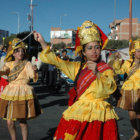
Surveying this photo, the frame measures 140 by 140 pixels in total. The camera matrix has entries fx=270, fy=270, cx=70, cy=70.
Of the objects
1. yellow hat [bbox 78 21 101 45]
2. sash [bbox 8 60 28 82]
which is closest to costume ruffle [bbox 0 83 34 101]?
sash [bbox 8 60 28 82]

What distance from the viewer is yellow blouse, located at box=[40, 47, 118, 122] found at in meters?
2.82

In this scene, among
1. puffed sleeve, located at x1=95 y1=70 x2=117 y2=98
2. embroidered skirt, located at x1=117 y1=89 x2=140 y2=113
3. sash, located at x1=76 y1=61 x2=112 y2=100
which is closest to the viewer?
puffed sleeve, located at x1=95 y1=70 x2=117 y2=98

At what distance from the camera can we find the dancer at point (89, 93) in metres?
2.82

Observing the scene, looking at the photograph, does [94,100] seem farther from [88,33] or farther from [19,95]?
[19,95]

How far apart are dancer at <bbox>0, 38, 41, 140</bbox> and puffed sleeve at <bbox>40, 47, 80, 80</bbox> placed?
1.55 metres

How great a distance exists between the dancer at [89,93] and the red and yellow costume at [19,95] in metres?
1.57

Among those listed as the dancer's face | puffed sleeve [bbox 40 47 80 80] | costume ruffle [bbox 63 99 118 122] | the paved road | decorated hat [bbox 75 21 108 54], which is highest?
decorated hat [bbox 75 21 108 54]

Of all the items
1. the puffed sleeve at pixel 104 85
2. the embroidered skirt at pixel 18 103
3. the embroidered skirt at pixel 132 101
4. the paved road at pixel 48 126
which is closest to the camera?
the puffed sleeve at pixel 104 85

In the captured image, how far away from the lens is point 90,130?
2.83 m

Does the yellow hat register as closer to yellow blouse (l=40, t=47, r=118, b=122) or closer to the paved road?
yellow blouse (l=40, t=47, r=118, b=122)

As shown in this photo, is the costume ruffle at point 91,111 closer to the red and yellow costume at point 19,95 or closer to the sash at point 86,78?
the sash at point 86,78

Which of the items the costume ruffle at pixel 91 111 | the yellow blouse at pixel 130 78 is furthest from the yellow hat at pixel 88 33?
the yellow blouse at pixel 130 78

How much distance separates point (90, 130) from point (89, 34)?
1057mm

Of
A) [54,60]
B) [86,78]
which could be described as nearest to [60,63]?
[54,60]
